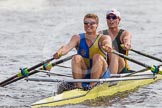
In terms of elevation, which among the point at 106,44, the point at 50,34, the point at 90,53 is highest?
the point at 50,34

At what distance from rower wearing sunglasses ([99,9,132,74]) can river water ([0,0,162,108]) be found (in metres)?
0.75

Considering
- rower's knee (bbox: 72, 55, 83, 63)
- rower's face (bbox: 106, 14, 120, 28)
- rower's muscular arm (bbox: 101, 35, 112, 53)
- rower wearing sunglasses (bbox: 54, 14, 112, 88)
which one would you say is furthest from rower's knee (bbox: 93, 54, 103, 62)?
rower's face (bbox: 106, 14, 120, 28)

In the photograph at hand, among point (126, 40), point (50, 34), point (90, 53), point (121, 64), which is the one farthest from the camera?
point (50, 34)

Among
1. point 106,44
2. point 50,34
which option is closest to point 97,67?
point 106,44

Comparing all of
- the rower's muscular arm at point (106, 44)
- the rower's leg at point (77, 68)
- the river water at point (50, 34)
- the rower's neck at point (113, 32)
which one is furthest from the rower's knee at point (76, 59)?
the rower's neck at point (113, 32)

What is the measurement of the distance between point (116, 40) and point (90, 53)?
1.96 meters

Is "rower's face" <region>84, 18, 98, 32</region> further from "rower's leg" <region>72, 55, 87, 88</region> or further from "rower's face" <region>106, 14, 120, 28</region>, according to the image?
"rower's face" <region>106, 14, 120, 28</region>

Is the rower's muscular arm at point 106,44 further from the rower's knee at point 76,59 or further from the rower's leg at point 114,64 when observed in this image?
the rower's leg at point 114,64

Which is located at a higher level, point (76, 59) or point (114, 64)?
point (76, 59)

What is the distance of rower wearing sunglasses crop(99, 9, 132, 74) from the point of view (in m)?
14.5

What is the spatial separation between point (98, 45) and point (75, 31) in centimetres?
1346

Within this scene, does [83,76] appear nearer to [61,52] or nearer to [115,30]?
[61,52]

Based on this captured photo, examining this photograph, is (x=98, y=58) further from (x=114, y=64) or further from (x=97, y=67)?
(x=114, y=64)

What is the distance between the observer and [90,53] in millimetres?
13484
